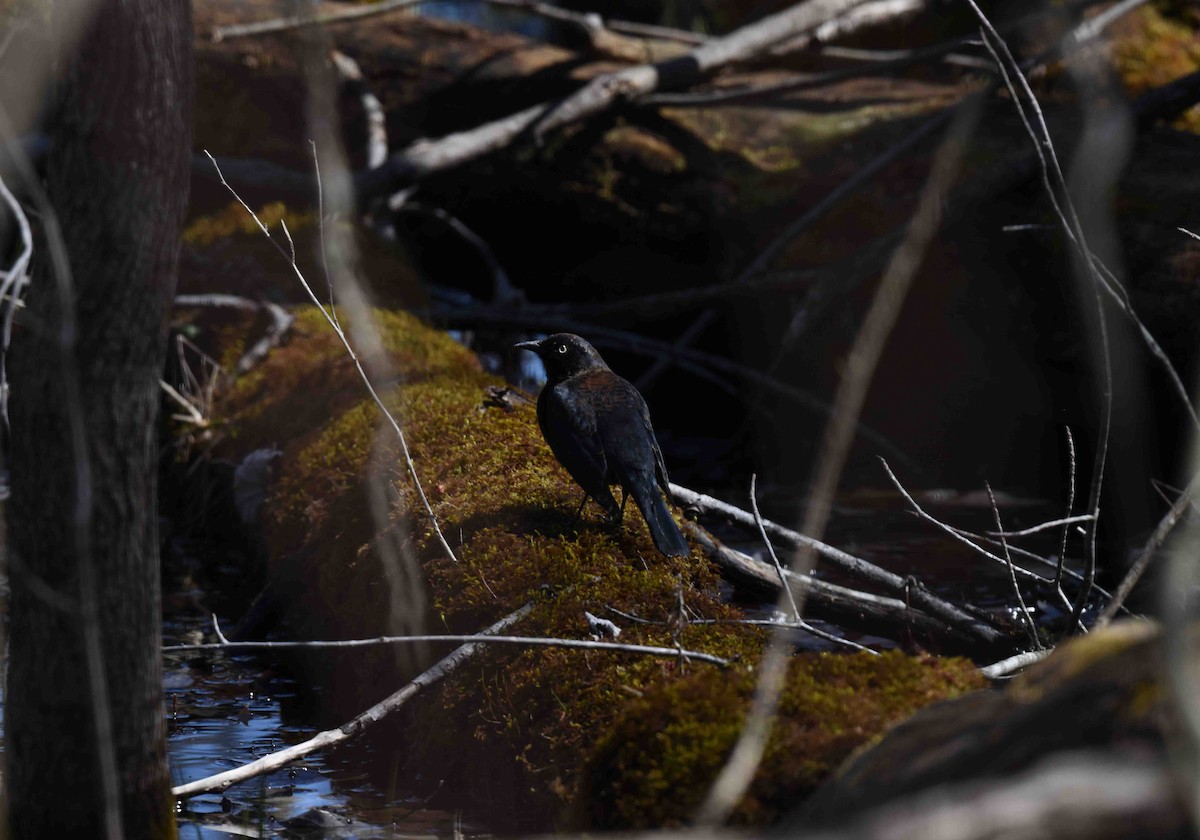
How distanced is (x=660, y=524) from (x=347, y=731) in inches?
47.7

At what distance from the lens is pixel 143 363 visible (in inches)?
92.8

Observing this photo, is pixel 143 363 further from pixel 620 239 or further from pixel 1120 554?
pixel 620 239

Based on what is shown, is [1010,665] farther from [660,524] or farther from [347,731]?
[347,731]

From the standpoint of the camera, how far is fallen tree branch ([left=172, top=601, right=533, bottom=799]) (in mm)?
2859

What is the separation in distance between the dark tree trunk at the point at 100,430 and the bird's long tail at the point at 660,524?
1.65m

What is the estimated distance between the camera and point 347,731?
304 centimetres

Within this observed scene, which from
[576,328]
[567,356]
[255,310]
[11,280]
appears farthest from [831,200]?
[11,280]

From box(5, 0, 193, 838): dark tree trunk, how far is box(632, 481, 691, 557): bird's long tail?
5.43ft

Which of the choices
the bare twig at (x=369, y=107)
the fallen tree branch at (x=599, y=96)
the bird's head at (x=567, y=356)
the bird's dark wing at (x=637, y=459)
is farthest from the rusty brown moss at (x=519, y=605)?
the bare twig at (x=369, y=107)

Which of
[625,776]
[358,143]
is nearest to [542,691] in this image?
[625,776]

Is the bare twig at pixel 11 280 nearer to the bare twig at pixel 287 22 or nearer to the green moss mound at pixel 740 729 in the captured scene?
the green moss mound at pixel 740 729

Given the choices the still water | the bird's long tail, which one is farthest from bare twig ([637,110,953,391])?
the bird's long tail

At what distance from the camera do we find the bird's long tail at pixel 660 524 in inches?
141

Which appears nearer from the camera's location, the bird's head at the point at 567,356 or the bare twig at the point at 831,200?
the bird's head at the point at 567,356
